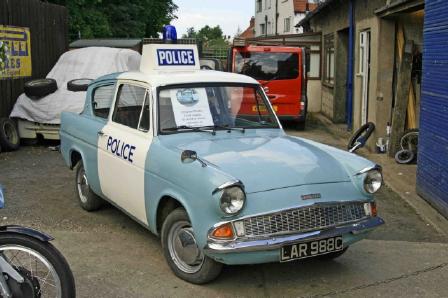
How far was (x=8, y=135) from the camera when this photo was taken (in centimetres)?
1094

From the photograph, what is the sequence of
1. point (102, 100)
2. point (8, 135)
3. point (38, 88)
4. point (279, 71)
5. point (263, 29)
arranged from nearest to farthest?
1. point (102, 100)
2. point (8, 135)
3. point (38, 88)
4. point (279, 71)
5. point (263, 29)

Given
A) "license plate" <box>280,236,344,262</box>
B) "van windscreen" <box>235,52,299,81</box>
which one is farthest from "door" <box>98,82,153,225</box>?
"van windscreen" <box>235,52,299,81</box>

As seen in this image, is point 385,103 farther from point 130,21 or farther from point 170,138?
point 130,21

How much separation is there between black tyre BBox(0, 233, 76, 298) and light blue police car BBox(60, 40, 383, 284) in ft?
3.43

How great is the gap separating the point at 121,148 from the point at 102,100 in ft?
4.02

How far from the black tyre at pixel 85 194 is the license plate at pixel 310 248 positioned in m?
3.06

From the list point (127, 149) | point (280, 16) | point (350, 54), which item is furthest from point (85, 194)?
point (280, 16)

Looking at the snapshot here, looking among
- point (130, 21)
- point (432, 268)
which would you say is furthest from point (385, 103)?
point (130, 21)

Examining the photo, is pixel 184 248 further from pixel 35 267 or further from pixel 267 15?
pixel 267 15

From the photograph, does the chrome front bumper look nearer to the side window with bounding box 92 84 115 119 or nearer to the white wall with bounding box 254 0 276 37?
the side window with bounding box 92 84 115 119

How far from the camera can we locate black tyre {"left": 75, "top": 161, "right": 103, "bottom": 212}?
258 inches

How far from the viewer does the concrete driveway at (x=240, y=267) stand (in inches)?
175

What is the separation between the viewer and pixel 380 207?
7.06 m

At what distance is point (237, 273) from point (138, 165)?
4.17ft
